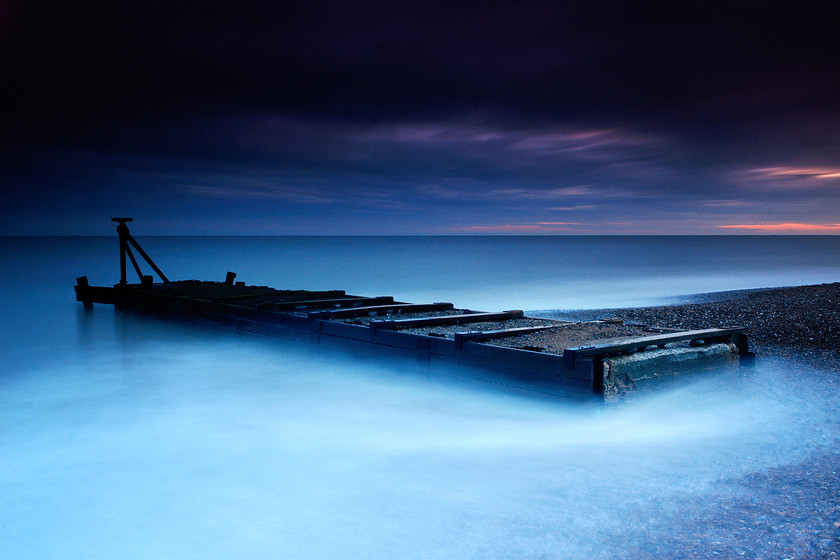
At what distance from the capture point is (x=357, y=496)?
19.1ft

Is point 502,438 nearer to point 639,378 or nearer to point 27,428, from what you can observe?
point 639,378

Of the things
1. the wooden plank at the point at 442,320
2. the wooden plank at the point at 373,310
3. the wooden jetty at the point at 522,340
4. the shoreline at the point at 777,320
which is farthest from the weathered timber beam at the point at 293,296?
the shoreline at the point at 777,320

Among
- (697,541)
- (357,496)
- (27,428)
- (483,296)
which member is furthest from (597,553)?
(483,296)

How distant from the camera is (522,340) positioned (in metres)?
8.72

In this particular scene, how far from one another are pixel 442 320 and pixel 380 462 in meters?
4.11

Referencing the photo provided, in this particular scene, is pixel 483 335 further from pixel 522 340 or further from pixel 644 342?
pixel 644 342

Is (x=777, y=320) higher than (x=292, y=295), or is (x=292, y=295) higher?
(x=292, y=295)

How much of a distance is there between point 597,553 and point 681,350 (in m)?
4.48

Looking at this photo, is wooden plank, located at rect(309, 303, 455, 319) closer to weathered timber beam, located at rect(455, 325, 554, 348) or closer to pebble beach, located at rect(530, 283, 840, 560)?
weathered timber beam, located at rect(455, 325, 554, 348)

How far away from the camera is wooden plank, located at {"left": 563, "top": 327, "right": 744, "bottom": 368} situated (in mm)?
6879

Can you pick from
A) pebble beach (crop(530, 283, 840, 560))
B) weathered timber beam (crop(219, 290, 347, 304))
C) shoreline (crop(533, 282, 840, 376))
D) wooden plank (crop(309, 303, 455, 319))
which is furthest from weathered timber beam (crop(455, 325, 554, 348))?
weathered timber beam (crop(219, 290, 347, 304))

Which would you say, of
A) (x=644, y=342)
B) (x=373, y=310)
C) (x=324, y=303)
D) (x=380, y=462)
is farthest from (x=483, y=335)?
(x=324, y=303)

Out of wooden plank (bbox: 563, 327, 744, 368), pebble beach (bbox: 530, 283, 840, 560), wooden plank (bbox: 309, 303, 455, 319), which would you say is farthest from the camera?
wooden plank (bbox: 309, 303, 455, 319)

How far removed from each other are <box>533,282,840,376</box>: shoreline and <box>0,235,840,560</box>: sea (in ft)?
2.72
